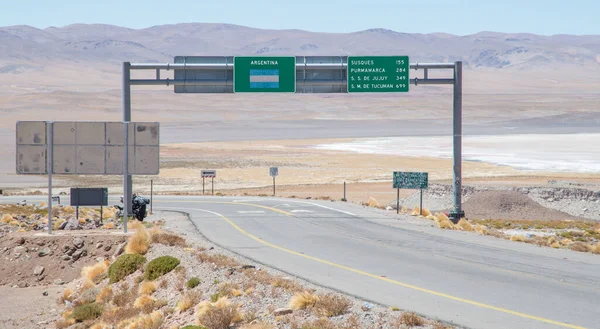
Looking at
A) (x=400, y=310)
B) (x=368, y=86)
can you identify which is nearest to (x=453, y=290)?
(x=400, y=310)

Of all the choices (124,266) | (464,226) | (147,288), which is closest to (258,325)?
(147,288)

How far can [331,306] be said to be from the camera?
1477cm

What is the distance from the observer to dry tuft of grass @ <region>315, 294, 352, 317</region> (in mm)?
14617

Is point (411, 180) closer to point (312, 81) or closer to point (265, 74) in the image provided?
point (312, 81)

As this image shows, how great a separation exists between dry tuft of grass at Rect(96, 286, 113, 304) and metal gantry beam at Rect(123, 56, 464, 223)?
11.9 meters

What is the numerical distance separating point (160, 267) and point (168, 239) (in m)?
3.26

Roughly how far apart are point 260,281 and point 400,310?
3.83 metres

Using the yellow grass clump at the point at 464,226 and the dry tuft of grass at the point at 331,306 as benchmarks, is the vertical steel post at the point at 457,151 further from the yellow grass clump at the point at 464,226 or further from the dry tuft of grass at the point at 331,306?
the dry tuft of grass at the point at 331,306

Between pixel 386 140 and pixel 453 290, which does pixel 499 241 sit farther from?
pixel 386 140

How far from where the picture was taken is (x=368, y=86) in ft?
123

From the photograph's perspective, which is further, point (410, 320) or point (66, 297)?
point (66, 297)

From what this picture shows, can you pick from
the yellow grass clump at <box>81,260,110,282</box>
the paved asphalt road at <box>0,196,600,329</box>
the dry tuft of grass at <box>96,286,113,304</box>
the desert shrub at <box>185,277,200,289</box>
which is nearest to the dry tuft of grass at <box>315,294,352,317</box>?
the paved asphalt road at <box>0,196,600,329</box>

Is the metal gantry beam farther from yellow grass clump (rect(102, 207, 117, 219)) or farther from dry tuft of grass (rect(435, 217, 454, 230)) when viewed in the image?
yellow grass clump (rect(102, 207, 117, 219))

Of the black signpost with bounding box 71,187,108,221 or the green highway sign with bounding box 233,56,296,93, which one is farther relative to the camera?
the green highway sign with bounding box 233,56,296,93
